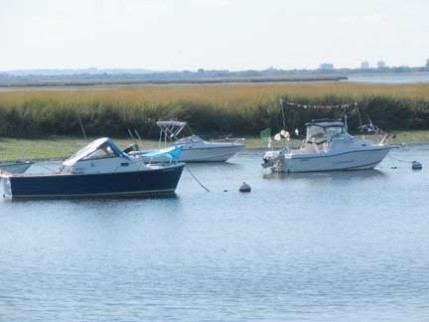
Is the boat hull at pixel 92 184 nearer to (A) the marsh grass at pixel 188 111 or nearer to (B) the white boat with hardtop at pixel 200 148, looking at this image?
(B) the white boat with hardtop at pixel 200 148

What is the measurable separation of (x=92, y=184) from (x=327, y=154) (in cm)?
1136

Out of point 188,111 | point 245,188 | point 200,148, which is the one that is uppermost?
point 188,111

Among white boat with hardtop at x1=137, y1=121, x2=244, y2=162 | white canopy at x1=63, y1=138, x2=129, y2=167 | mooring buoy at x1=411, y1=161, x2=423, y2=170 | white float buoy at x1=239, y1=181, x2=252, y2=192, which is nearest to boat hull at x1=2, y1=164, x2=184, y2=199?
white canopy at x1=63, y1=138, x2=129, y2=167

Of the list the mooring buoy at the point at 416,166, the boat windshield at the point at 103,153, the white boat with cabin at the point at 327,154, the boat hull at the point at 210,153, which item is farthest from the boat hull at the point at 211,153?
the boat windshield at the point at 103,153

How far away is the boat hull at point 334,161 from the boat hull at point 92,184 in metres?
7.70

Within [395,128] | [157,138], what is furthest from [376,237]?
[395,128]

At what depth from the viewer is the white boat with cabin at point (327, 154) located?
52312 millimetres

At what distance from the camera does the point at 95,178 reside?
148 ft

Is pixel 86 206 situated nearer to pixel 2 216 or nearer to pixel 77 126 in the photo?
pixel 2 216

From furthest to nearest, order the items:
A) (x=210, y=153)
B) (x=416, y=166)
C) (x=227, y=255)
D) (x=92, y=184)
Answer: (x=210, y=153) → (x=416, y=166) → (x=92, y=184) → (x=227, y=255)

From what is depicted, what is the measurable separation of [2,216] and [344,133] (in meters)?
16.4

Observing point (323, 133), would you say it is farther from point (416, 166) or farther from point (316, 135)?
point (416, 166)

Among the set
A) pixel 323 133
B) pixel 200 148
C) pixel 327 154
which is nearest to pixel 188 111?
pixel 200 148

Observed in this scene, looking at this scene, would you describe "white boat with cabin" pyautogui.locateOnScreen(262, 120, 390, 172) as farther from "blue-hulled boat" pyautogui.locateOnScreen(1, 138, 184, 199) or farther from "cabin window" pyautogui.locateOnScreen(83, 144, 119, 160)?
"cabin window" pyautogui.locateOnScreen(83, 144, 119, 160)
